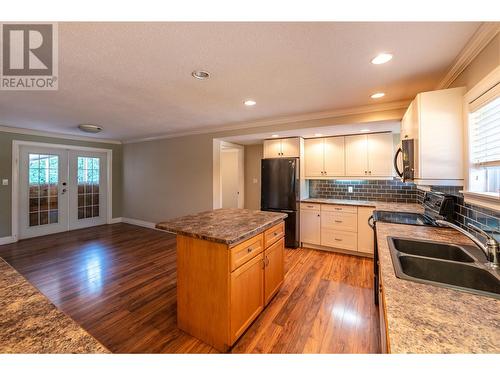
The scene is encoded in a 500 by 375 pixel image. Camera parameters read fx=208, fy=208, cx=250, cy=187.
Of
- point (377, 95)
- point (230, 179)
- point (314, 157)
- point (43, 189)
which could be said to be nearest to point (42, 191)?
point (43, 189)

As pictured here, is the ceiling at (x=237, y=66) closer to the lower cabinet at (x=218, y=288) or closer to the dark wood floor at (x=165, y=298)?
the lower cabinet at (x=218, y=288)

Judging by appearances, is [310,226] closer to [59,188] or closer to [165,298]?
[165,298]

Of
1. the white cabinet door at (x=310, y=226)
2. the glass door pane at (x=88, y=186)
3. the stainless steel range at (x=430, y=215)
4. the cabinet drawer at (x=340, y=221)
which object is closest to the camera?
the stainless steel range at (x=430, y=215)

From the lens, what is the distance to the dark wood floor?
1.69 meters

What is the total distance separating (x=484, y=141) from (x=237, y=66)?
1.87 meters

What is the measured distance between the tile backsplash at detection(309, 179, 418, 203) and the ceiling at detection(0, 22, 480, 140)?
1671 mm

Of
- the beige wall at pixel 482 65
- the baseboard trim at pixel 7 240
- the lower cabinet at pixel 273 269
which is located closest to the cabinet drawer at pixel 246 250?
the lower cabinet at pixel 273 269

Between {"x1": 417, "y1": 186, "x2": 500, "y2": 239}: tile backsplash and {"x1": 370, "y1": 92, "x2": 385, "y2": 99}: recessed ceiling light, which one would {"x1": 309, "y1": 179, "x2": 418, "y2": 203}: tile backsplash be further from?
{"x1": 370, "y1": 92, "x2": 385, "y2": 99}: recessed ceiling light

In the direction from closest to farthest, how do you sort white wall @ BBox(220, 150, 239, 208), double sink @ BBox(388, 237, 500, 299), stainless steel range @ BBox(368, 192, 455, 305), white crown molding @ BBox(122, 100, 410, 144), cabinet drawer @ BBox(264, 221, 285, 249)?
double sink @ BBox(388, 237, 500, 299) < stainless steel range @ BBox(368, 192, 455, 305) < cabinet drawer @ BBox(264, 221, 285, 249) < white crown molding @ BBox(122, 100, 410, 144) < white wall @ BBox(220, 150, 239, 208)

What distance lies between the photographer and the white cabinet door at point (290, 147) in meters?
3.89

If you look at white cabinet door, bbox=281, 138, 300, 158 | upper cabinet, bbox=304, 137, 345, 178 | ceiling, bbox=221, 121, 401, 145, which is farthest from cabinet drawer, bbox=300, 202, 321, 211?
ceiling, bbox=221, 121, 401, 145
